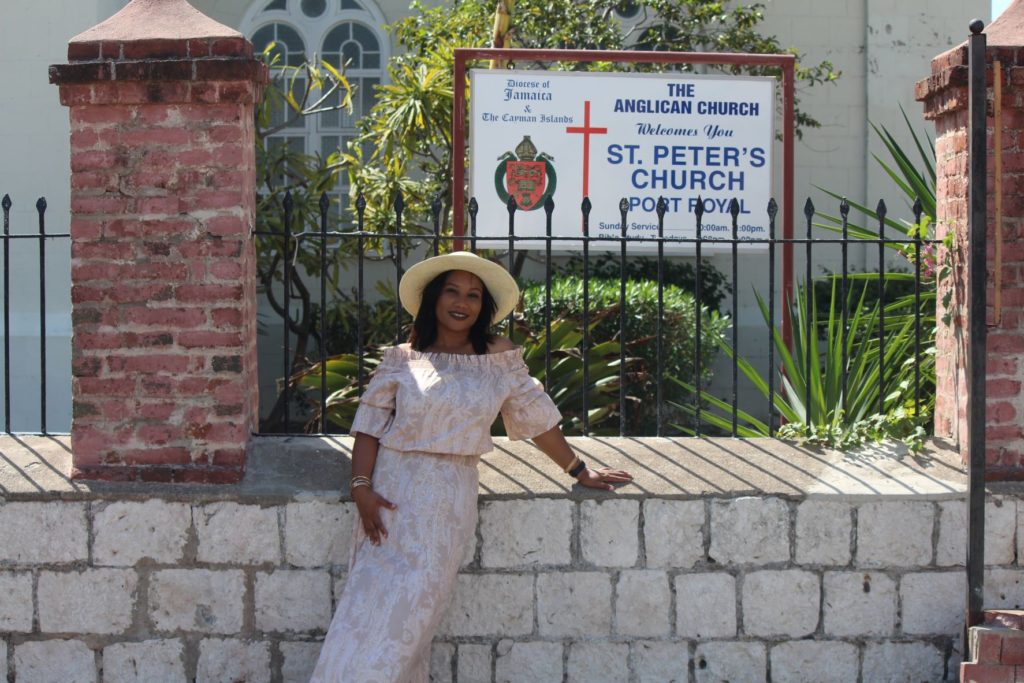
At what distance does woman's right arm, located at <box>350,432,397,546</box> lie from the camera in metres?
4.05

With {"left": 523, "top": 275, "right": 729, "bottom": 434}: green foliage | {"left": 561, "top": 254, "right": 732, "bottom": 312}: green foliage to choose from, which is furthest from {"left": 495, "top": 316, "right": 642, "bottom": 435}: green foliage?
{"left": 561, "top": 254, "right": 732, "bottom": 312}: green foliage

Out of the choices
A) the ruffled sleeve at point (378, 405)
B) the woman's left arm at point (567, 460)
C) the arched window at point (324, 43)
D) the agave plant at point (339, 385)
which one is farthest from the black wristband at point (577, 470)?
the arched window at point (324, 43)

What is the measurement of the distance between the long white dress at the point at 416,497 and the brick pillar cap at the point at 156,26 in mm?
1427

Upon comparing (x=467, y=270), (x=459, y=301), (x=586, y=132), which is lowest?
(x=459, y=301)

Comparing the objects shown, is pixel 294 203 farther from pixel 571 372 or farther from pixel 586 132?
pixel 571 372

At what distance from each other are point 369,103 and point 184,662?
7.05 metres

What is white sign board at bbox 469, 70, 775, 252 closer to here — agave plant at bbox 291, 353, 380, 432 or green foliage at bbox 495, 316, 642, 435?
green foliage at bbox 495, 316, 642, 435

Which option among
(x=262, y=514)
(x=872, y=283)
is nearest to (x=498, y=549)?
(x=262, y=514)

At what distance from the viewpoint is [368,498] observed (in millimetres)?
4059

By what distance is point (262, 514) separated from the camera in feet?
14.8

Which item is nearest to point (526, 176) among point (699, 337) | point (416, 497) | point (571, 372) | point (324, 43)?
point (571, 372)

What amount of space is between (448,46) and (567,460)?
494cm

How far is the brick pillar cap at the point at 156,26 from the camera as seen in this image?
4578 mm

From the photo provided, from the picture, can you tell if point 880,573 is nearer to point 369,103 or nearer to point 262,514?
point 262,514
